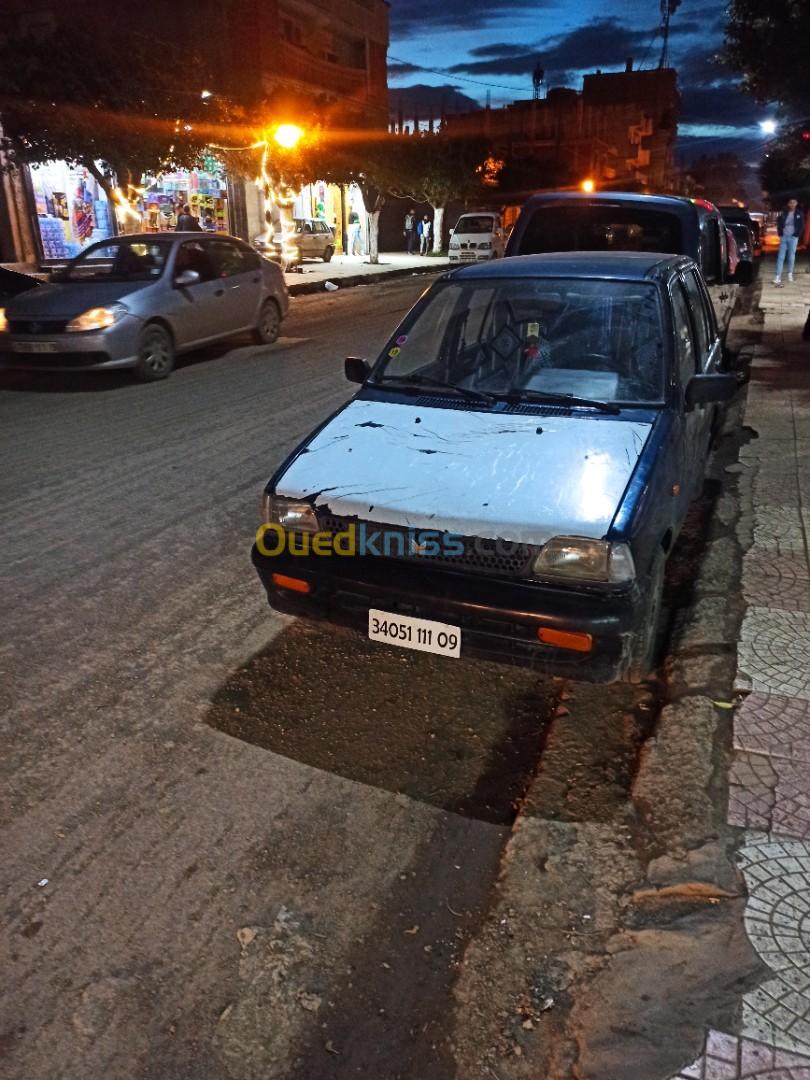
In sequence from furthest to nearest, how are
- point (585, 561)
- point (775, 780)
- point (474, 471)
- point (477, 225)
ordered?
point (477, 225)
point (474, 471)
point (585, 561)
point (775, 780)

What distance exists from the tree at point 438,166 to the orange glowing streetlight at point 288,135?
497cm

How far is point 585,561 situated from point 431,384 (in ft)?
5.19

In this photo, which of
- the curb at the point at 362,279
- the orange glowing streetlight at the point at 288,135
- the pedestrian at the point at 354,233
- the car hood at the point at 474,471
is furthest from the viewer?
the pedestrian at the point at 354,233

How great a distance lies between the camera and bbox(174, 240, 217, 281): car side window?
34.3ft

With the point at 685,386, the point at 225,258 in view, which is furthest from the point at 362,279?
the point at 685,386

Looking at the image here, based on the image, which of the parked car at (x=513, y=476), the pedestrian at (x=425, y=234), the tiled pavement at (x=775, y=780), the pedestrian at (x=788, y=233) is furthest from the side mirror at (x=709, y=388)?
the pedestrian at (x=425, y=234)

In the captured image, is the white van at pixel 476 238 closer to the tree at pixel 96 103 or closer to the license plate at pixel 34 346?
the tree at pixel 96 103

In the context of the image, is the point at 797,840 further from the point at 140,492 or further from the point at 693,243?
the point at 693,243

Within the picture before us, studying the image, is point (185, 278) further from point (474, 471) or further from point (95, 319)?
point (474, 471)

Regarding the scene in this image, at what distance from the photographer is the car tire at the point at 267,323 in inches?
483

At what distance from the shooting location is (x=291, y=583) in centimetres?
347

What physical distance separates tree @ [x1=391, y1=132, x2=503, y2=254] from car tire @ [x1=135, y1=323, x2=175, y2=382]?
2210cm

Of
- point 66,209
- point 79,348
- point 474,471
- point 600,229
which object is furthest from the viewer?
point 66,209

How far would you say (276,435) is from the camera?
7.40 metres
